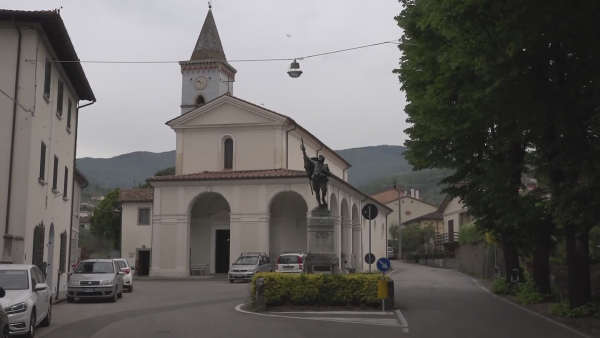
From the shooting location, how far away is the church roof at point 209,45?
200 ft

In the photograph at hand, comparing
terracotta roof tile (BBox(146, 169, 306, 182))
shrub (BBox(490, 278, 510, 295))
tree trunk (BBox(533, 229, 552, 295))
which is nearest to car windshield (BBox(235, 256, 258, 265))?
terracotta roof tile (BBox(146, 169, 306, 182))

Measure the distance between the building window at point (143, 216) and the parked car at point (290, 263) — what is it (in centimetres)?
1822

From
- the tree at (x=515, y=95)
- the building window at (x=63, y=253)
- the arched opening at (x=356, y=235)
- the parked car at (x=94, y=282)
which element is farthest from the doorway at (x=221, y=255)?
the tree at (x=515, y=95)

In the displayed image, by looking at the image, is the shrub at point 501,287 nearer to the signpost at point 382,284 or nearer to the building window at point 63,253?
the signpost at point 382,284

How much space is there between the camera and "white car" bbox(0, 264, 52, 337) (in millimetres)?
11562

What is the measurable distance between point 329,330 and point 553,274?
11824mm

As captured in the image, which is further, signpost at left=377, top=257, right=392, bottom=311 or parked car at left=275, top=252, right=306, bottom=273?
parked car at left=275, top=252, right=306, bottom=273

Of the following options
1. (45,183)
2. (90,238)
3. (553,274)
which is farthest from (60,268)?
(90,238)

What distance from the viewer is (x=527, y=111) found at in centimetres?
1330

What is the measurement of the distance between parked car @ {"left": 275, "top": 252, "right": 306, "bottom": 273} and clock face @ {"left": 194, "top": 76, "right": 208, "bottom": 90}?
2914cm

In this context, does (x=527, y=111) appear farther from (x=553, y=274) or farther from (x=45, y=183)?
A: (x=45, y=183)

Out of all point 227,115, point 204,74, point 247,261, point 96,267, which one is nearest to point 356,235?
point 227,115

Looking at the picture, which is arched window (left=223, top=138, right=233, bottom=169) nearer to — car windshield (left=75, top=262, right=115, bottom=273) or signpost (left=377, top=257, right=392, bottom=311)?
car windshield (left=75, top=262, right=115, bottom=273)

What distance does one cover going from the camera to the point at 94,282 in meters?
21.8
